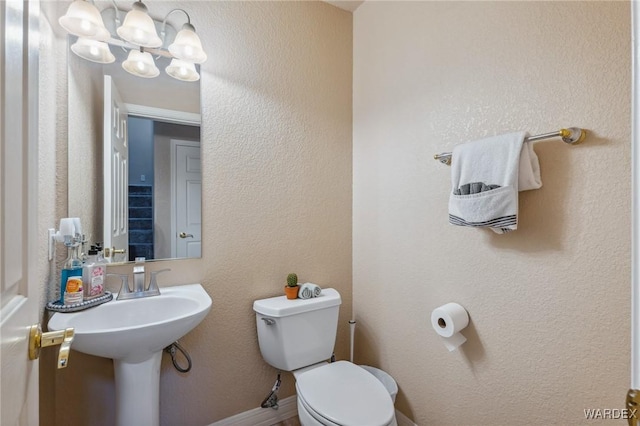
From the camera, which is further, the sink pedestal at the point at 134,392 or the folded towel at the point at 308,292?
the folded towel at the point at 308,292

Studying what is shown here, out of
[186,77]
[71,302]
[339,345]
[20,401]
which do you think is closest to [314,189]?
[186,77]

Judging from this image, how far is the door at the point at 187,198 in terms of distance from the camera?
151cm

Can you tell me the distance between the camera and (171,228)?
1.51m

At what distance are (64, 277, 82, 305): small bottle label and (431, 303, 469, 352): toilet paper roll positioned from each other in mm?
1458

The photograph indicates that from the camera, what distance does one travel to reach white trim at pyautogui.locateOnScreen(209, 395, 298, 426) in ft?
5.34

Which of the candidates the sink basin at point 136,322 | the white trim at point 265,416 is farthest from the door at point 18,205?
the white trim at point 265,416

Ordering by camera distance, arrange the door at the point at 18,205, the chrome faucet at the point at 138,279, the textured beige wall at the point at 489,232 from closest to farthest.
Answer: the door at the point at 18,205 → the textured beige wall at the point at 489,232 → the chrome faucet at the point at 138,279

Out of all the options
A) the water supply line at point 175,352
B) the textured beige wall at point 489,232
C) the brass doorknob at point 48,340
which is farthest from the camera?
the water supply line at point 175,352

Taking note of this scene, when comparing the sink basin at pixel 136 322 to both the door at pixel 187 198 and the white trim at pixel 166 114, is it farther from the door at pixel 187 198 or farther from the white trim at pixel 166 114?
the white trim at pixel 166 114

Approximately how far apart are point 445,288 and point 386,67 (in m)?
1.24

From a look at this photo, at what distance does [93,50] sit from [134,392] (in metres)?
1.45

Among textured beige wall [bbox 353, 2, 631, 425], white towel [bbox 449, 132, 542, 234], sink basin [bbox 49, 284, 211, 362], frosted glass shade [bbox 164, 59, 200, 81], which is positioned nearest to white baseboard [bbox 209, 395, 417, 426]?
textured beige wall [bbox 353, 2, 631, 425]

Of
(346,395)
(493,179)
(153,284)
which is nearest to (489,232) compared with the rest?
(493,179)

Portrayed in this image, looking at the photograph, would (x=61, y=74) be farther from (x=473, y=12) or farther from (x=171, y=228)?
(x=473, y=12)
